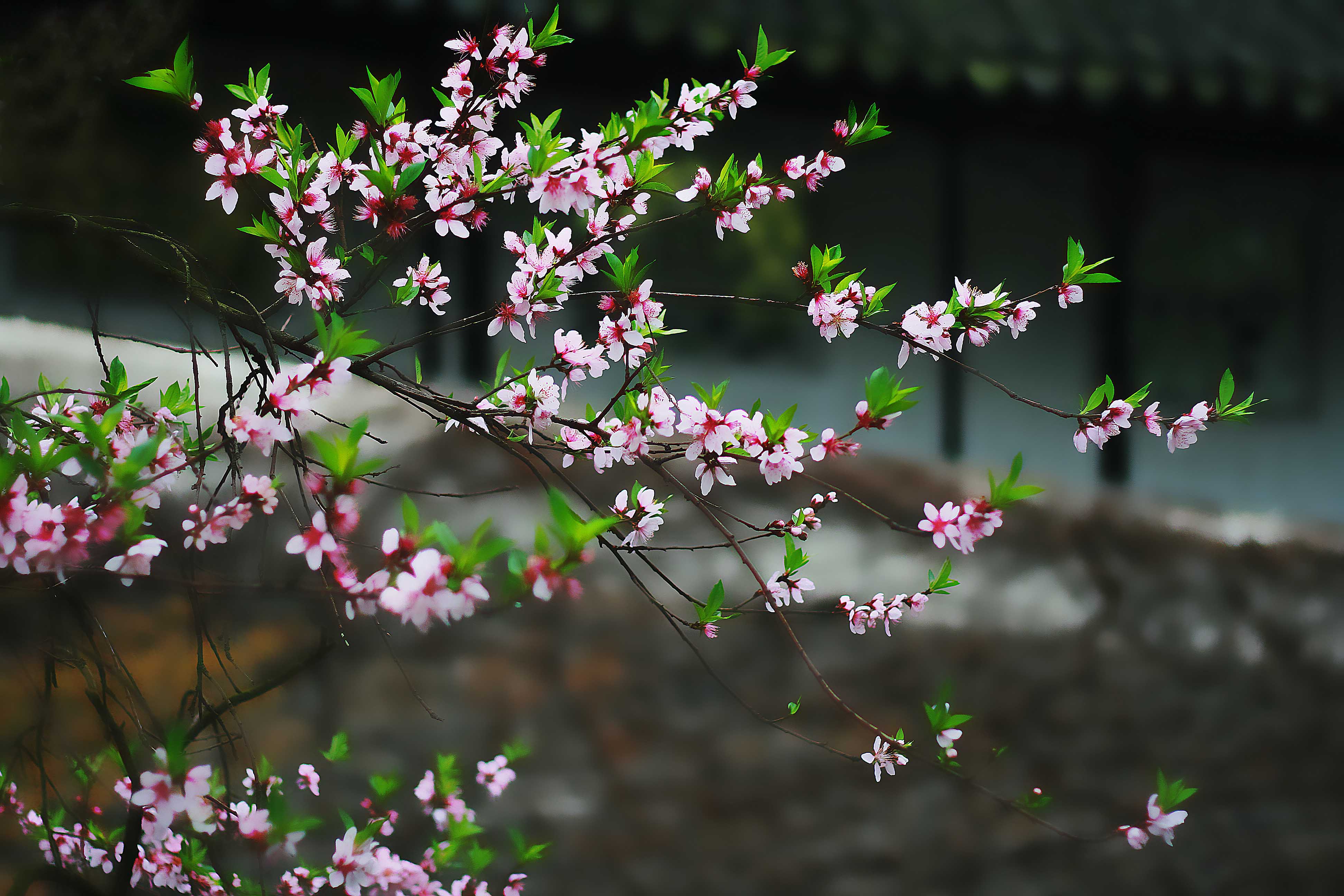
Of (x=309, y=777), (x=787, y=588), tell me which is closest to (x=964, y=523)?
(x=787, y=588)

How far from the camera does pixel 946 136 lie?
4.52 meters

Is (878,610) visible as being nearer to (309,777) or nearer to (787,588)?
(787,588)

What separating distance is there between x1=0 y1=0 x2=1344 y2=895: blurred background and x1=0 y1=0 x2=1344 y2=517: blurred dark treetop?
0.02 m

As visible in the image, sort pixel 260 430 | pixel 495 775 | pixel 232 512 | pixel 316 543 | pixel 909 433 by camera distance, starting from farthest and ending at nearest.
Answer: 1. pixel 909 433
2. pixel 495 775
3. pixel 232 512
4. pixel 260 430
5. pixel 316 543

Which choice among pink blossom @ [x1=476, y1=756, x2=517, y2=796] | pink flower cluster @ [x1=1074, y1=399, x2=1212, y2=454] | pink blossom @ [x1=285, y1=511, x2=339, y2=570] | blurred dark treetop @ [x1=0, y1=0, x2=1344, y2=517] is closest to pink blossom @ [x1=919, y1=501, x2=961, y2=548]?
pink flower cluster @ [x1=1074, y1=399, x2=1212, y2=454]

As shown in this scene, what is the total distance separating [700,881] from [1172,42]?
437cm

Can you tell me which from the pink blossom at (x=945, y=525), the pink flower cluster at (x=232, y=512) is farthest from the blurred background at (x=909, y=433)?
the pink blossom at (x=945, y=525)

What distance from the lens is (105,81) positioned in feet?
10.1

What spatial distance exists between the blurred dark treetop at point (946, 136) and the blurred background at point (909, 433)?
0.02 m

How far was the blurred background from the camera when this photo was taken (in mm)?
3322

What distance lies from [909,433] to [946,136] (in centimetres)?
146

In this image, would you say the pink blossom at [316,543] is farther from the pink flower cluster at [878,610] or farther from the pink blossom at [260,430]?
the pink flower cluster at [878,610]

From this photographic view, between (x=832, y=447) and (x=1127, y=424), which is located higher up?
(x=1127, y=424)

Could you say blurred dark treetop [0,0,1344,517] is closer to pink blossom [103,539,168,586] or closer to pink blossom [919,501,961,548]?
pink blossom [103,539,168,586]
